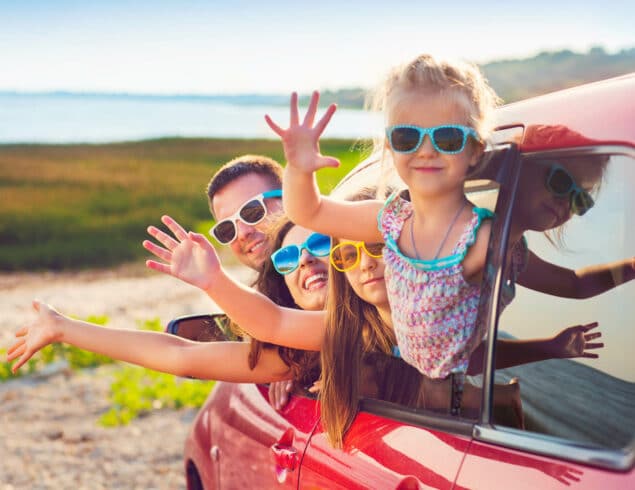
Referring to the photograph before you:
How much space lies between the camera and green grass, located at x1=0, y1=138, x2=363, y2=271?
19.7m

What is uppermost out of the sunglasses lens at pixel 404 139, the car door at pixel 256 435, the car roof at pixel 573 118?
the car roof at pixel 573 118

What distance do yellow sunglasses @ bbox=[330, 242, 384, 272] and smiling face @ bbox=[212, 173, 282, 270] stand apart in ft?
3.48

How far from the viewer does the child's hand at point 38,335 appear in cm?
290

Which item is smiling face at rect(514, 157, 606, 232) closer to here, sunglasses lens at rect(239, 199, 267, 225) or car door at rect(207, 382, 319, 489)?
car door at rect(207, 382, 319, 489)

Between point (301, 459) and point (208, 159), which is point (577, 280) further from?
point (208, 159)

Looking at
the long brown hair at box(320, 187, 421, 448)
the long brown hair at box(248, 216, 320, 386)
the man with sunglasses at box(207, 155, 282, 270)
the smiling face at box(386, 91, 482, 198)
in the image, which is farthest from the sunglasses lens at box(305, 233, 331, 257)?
the man with sunglasses at box(207, 155, 282, 270)

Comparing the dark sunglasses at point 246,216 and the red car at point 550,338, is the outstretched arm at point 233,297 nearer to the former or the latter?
the red car at point 550,338

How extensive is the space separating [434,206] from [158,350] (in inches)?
42.8

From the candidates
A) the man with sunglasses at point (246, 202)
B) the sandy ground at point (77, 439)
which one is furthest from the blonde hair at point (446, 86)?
the sandy ground at point (77, 439)

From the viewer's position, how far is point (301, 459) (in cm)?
271

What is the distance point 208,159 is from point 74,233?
13565mm

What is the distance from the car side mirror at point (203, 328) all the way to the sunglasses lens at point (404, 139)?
1.21 meters

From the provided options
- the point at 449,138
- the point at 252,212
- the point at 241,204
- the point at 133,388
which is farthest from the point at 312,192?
the point at 133,388

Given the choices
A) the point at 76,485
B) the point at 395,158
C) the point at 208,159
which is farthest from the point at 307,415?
the point at 208,159
